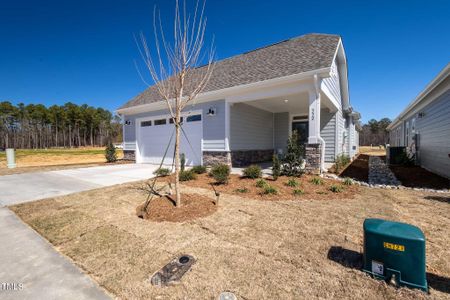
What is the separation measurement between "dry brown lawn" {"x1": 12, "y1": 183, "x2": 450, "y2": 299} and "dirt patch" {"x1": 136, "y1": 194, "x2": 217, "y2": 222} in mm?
201

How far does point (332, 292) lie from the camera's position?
6.05ft

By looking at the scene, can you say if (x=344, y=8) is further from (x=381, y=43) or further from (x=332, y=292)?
(x=332, y=292)

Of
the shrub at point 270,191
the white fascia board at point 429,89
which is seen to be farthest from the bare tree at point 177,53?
the white fascia board at point 429,89

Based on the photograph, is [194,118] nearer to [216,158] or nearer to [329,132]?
[216,158]

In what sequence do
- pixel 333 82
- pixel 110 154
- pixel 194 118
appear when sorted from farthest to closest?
pixel 110 154
pixel 194 118
pixel 333 82

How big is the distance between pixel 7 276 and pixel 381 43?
45.2 ft

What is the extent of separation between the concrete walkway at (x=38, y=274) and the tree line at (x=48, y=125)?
55.7m

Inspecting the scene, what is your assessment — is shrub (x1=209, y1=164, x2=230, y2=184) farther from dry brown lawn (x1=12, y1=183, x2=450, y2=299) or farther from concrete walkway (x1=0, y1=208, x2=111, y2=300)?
concrete walkway (x1=0, y1=208, x2=111, y2=300)

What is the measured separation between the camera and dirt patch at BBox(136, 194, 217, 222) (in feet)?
12.0

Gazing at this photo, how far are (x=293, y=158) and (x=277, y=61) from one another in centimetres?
449

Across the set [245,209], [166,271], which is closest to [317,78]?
[245,209]

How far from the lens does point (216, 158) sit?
910cm

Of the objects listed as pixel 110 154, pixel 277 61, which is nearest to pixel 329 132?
pixel 277 61

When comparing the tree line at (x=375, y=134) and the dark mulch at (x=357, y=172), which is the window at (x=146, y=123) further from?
the tree line at (x=375, y=134)
